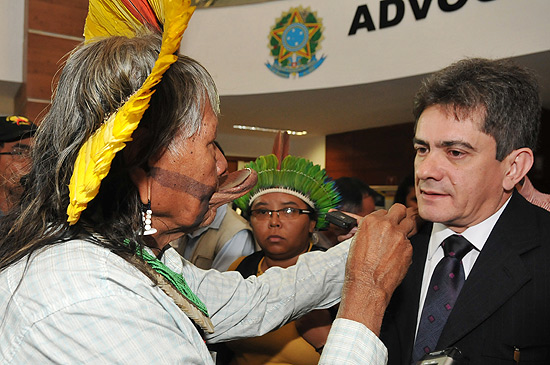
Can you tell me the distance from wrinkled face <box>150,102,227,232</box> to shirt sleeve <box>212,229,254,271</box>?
186 centimetres

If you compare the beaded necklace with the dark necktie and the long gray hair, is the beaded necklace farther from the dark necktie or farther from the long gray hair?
the dark necktie

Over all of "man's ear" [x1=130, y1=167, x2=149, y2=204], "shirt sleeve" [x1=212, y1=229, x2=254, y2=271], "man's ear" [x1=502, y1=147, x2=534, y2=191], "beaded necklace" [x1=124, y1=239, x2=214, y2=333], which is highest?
"man's ear" [x1=502, y1=147, x2=534, y2=191]

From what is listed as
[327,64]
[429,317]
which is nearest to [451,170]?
[429,317]

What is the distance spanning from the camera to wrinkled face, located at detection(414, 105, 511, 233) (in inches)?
56.2

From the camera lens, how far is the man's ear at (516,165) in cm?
145

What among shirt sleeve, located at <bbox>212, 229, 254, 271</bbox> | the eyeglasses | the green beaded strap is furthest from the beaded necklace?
shirt sleeve, located at <bbox>212, 229, 254, 271</bbox>

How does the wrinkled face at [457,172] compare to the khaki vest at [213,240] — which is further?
the khaki vest at [213,240]

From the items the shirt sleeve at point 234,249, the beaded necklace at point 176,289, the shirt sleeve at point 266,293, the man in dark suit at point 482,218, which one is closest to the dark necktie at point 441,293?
the man in dark suit at point 482,218

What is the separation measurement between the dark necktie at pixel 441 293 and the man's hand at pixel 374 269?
0.17 m

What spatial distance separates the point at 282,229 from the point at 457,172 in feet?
4.00

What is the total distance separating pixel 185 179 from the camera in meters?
1.09

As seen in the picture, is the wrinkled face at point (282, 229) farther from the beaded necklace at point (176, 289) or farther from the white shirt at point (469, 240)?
the beaded necklace at point (176, 289)

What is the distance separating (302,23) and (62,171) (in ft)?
22.9

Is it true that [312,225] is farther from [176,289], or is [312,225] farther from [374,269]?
[176,289]
